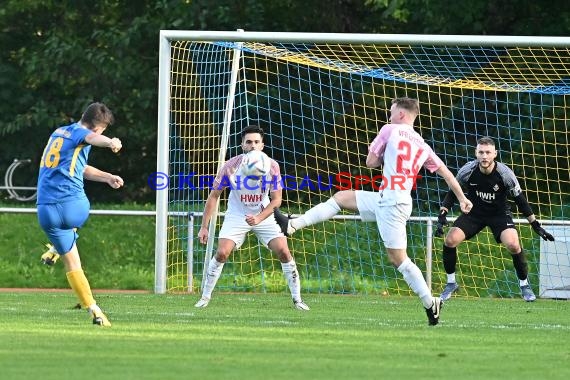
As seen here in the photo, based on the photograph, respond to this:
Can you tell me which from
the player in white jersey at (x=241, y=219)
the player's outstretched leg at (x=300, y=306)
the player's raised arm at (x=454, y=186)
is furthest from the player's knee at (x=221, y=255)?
the player's raised arm at (x=454, y=186)

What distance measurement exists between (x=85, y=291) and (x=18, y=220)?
1264 centimetres

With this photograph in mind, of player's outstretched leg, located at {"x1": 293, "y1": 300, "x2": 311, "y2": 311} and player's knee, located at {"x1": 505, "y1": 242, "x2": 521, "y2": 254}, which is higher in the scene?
player's knee, located at {"x1": 505, "y1": 242, "x2": 521, "y2": 254}

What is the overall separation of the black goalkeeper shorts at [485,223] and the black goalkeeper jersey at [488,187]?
0.15ft

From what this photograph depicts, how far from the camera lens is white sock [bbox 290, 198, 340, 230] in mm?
11664

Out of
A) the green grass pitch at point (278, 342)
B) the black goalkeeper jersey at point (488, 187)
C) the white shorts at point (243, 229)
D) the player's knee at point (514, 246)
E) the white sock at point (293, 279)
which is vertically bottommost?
the green grass pitch at point (278, 342)

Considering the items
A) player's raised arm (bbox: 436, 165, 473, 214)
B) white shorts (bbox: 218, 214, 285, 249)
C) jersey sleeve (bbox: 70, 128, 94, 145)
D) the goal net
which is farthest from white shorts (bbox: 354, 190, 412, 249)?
the goal net

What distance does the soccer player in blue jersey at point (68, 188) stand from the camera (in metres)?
10.7

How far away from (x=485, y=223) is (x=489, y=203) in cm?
25

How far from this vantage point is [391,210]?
35.1 feet

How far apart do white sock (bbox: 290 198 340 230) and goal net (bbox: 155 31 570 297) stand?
410cm

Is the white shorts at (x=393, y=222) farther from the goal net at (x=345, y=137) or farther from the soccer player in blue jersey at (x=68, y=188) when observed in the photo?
the goal net at (x=345, y=137)

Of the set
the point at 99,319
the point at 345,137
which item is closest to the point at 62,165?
the point at 99,319

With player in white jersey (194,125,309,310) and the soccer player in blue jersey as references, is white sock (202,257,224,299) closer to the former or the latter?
player in white jersey (194,125,309,310)

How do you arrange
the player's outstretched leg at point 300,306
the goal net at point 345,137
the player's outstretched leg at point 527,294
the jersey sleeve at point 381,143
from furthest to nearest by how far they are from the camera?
the goal net at point 345,137 < the player's outstretched leg at point 527,294 < the player's outstretched leg at point 300,306 < the jersey sleeve at point 381,143
